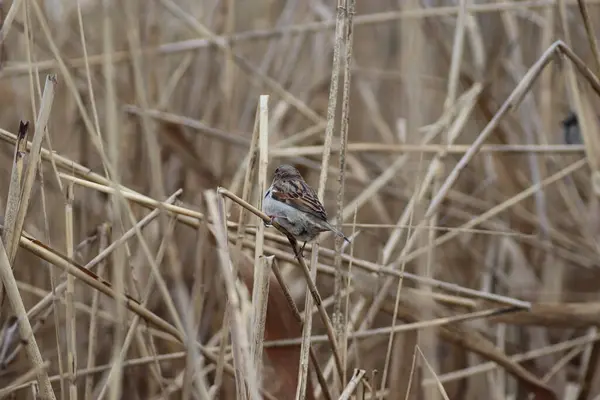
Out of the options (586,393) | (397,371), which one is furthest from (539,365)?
(397,371)

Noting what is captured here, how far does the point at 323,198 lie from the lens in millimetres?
1715

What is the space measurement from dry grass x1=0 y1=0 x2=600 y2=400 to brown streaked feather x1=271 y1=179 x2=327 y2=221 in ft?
0.16

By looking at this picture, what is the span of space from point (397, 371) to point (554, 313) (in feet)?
1.77

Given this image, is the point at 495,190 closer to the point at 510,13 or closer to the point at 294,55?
the point at 510,13

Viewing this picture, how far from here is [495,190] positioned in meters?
3.13

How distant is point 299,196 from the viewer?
1729mm

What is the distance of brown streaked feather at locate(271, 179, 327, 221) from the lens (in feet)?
5.52

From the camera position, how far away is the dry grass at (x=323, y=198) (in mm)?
1754

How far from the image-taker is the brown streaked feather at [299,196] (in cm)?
168

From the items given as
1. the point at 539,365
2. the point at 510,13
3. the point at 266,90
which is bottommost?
the point at 539,365

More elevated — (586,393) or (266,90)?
(266,90)

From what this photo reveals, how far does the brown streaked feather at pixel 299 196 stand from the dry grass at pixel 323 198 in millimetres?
49

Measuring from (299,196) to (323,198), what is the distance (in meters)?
0.06

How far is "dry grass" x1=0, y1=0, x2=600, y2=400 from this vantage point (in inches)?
69.1
